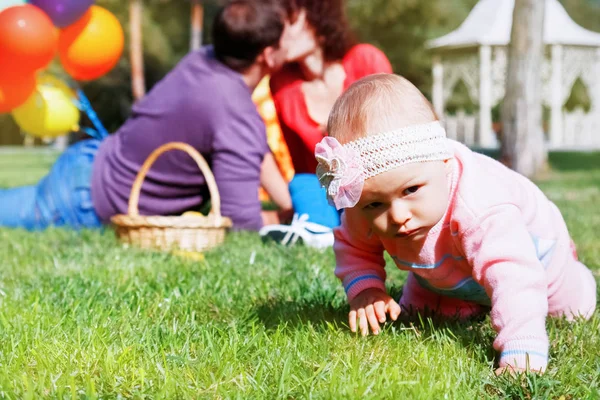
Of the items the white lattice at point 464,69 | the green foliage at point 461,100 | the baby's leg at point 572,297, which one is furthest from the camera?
the green foliage at point 461,100

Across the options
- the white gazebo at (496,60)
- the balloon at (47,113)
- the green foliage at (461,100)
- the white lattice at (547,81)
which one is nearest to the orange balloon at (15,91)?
the balloon at (47,113)

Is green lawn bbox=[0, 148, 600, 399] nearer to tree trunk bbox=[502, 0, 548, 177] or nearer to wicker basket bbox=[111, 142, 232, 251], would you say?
wicker basket bbox=[111, 142, 232, 251]

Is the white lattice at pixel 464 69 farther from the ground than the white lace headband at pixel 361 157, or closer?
closer

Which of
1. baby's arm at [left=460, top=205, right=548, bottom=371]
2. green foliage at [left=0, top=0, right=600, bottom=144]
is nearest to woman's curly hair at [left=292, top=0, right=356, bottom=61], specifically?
baby's arm at [left=460, top=205, right=548, bottom=371]

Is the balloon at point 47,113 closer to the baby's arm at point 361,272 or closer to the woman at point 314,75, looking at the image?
the woman at point 314,75

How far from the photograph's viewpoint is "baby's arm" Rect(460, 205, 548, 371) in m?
1.82

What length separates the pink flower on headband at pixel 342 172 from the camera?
182cm

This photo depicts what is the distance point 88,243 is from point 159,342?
7.16 ft

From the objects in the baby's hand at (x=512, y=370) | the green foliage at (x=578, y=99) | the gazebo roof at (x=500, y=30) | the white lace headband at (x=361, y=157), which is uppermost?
the white lace headband at (x=361, y=157)

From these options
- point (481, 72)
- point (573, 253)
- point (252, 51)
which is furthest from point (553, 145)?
point (573, 253)

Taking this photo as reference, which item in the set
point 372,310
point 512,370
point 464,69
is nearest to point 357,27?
point 464,69

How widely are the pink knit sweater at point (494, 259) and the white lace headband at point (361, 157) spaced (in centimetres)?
22

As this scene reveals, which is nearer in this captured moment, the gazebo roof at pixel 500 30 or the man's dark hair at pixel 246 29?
the man's dark hair at pixel 246 29

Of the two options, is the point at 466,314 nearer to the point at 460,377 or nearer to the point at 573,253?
the point at 573,253
